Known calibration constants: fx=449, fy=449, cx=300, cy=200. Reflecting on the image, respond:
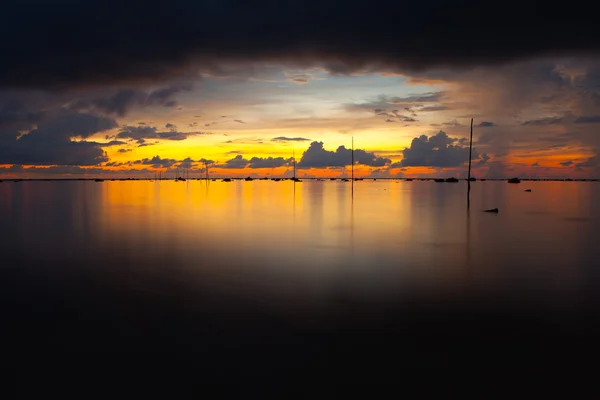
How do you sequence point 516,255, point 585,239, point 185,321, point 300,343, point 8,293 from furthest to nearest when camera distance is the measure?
point 585,239
point 516,255
point 8,293
point 185,321
point 300,343

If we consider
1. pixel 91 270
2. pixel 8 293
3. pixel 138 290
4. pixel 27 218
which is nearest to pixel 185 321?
pixel 138 290

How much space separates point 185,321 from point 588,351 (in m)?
10.2

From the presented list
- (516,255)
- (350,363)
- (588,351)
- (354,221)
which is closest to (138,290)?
(350,363)

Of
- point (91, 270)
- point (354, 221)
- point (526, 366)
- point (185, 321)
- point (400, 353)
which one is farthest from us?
point (354, 221)

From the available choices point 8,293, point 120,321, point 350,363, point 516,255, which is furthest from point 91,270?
point 516,255

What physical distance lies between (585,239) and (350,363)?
94.1 ft

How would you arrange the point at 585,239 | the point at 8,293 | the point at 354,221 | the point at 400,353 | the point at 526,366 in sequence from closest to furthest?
the point at 526,366
the point at 400,353
the point at 8,293
the point at 585,239
the point at 354,221

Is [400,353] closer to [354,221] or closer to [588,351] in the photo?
[588,351]

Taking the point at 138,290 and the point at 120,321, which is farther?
the point at 138,290

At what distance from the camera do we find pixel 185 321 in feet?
41.6

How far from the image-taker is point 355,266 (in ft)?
69.6

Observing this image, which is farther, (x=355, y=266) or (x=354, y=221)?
(x=354, y=221)

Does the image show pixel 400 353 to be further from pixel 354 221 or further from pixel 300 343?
pixel 354 221

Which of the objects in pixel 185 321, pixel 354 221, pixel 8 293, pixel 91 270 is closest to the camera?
pixel 185 321
